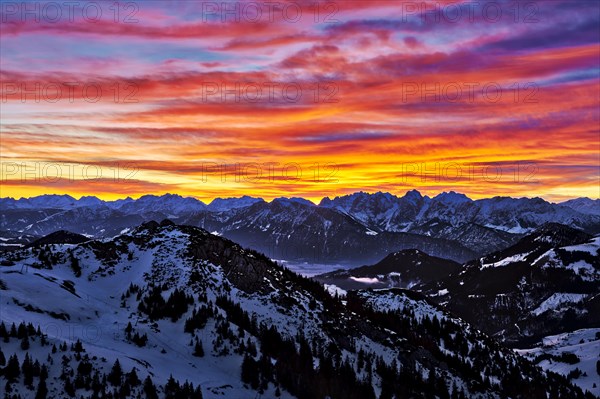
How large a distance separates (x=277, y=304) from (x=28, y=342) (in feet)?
275

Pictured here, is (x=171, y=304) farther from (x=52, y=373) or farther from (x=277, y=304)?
(x=52, y=373)

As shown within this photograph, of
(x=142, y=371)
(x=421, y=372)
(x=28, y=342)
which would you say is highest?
(x=28, y=342)

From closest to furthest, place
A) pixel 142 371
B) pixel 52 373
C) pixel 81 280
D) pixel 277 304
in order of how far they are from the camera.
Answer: pixel 52 373 < pixel 142 371 < pixel 81 280 < pixel 277 304

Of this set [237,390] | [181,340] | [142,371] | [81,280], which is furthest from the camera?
[81,280]

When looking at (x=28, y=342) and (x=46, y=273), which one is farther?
(x=46, y=273)

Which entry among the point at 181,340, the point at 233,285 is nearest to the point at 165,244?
the point at 233,285

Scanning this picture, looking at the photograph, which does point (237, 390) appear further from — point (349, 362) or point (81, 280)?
point (81, 280)

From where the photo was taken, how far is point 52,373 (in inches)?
3615

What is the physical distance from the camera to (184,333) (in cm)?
13262

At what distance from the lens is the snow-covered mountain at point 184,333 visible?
318ft

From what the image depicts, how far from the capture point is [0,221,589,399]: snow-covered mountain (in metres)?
97.0

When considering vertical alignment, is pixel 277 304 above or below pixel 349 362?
above

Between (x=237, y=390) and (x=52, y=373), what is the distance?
1508 inches

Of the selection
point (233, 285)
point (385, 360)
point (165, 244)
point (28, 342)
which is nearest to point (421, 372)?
point (385, 360)
